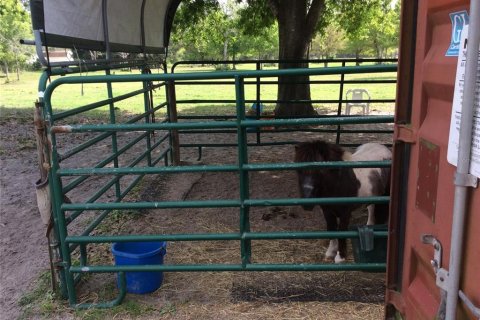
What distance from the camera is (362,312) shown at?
9.71ft

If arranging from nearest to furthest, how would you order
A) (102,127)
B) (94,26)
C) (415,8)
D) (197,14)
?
(415,8) < (102,127) < (94,26) < (197,14)

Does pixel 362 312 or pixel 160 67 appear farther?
pixel 160 67

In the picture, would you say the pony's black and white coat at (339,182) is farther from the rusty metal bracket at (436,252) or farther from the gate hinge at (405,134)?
the rusty metal bracket at (436,252)

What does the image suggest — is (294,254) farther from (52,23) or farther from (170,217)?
(52,23)

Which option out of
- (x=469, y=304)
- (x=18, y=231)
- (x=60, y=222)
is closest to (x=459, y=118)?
(x=469, y=304)

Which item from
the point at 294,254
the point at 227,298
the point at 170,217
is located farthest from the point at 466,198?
the point at 170,217

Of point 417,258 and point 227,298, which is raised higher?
point 417,258

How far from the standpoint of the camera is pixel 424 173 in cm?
164

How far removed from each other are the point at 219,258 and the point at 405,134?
8.02 feet

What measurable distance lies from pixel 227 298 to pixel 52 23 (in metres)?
2.52

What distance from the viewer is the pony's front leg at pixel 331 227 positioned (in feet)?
12.0

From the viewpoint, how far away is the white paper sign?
1.23 meters

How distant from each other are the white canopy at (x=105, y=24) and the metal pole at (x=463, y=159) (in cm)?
273

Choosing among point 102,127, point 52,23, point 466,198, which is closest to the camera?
point 466,198
